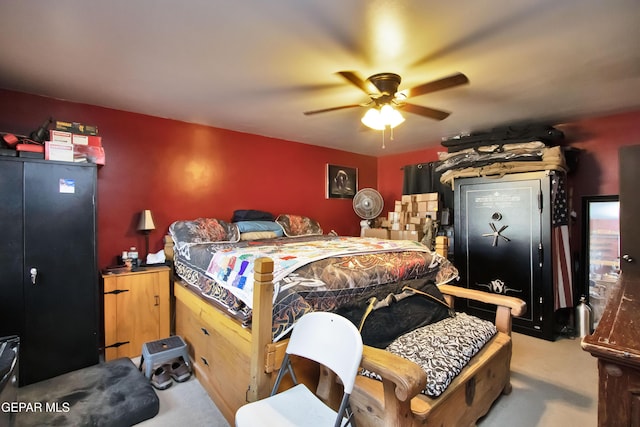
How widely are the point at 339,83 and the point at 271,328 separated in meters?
1.82

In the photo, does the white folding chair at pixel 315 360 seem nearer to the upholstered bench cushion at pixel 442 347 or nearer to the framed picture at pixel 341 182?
the upholstered bench cushion at pixel 442 347

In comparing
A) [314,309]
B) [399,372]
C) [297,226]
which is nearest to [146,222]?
[297,226]

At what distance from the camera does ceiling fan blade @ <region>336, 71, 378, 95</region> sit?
1826 millimetres

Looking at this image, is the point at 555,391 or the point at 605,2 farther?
the point at 555,391

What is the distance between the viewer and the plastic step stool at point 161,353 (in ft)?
7.52

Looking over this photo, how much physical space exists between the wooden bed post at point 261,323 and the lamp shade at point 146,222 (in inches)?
77.6

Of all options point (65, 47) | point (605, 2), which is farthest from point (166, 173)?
point (605, 2)

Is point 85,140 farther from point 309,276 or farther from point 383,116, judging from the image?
point 383,116

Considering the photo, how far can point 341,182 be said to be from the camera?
4898 millimetres

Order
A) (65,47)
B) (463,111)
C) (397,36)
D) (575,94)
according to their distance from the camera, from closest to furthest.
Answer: (397,36) → (65,47) → (575,94) → (463,111)

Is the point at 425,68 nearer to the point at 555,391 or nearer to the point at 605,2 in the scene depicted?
the point at 605,2

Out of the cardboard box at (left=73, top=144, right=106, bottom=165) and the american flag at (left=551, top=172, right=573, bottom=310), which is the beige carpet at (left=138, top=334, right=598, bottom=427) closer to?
the american flag at (left=551, top=172, right=573, bottom=310)

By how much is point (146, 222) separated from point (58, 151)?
0.92 meters

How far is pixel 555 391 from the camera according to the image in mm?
2213
